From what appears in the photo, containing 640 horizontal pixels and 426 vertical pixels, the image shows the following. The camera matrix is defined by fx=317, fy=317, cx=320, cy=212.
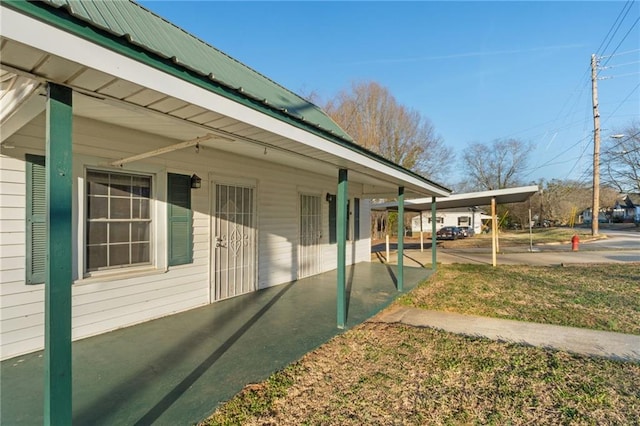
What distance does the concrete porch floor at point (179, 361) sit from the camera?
92.1 inches

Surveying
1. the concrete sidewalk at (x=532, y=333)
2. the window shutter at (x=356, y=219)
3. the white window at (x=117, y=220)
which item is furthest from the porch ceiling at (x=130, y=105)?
the window shutter at (x=356, y=219)

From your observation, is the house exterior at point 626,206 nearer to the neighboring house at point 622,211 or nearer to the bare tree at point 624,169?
the neighboring house at point 622,211

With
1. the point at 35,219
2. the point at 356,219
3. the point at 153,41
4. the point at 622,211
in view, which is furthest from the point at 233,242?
the point at 622,211

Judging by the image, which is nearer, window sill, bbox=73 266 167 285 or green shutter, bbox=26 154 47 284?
green shutter, bbox=26 154 47 284

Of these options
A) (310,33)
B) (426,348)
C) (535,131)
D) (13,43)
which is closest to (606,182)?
(535,131)

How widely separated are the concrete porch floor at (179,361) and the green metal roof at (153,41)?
232 cm

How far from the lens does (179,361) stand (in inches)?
123

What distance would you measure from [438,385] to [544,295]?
5017mm

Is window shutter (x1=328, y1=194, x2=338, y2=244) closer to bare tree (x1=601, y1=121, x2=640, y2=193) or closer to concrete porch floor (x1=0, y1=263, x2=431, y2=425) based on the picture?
concrete porch floor (x1=0, y1=263, x2=431, y2=425)

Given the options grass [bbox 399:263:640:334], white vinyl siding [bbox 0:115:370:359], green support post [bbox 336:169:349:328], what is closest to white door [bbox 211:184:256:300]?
white vinyl siding [bbox 0:115:370:359]

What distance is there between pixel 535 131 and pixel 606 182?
9.37m

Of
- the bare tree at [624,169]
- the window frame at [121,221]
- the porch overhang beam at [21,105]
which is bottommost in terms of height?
the window frame at [121,221]

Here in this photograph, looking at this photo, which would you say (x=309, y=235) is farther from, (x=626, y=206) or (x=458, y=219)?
(x=626, y=206)

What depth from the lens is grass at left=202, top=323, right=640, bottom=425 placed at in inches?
94.5
